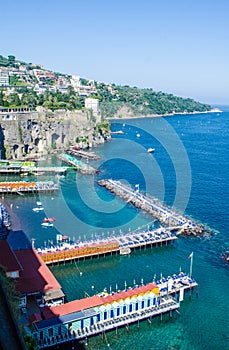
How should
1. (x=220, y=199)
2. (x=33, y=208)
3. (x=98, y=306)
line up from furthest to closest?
(x=220, y=199) < (x=33, y=208) < (x=98, y=306)

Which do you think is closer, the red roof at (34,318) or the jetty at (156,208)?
the red roof at (34,318)

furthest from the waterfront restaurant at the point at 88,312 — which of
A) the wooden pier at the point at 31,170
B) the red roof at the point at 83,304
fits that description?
the wooden pier at the point at 31,170

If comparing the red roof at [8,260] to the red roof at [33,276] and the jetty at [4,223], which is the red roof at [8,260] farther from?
the jetty at [4,223]

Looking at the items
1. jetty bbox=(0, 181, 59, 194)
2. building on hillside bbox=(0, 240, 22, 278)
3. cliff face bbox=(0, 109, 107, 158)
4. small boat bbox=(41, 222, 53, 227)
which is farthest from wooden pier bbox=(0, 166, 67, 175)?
building on hillside bbox=(0, 240, 22, 278)

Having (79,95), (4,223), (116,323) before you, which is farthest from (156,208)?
(79,95)

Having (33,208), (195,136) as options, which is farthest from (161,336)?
(195,136)

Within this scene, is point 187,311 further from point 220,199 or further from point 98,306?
point 220,199
